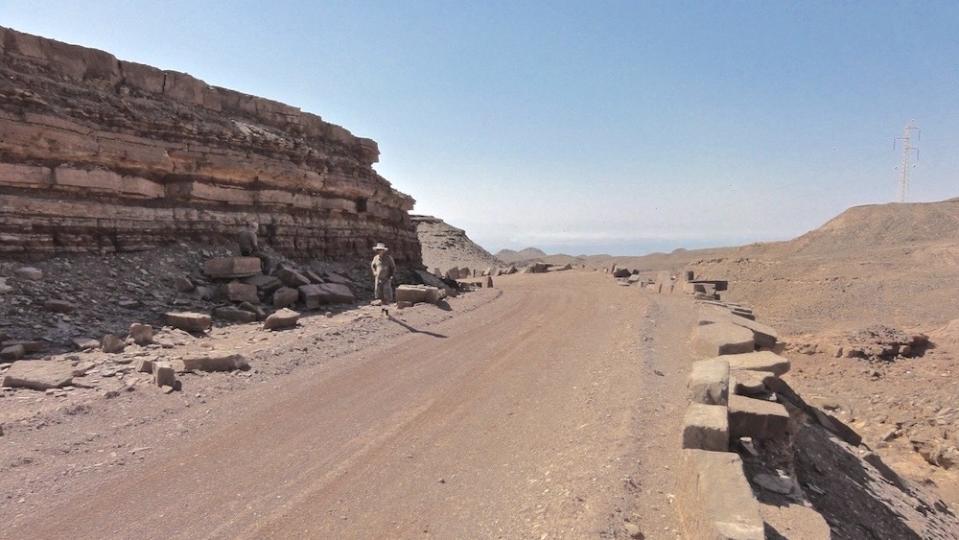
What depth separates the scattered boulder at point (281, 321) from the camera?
1089cm

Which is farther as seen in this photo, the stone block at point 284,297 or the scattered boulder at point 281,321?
the stone block at point 284,297

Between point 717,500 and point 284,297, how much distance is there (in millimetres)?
11767

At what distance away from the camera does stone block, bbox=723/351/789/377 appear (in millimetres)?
7047

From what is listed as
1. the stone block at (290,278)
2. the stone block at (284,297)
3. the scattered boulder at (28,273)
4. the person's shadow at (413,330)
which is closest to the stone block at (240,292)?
the stone block at (284,297)

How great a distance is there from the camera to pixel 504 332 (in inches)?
477

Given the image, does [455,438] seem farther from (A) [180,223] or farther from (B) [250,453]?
(A) [180,223]

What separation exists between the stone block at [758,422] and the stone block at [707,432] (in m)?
0.50

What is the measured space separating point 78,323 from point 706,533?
10.7 meters

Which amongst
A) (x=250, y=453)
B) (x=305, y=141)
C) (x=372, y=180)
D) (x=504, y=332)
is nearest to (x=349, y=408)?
(x=250, y=453)

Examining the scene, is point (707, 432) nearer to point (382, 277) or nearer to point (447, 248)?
point (382, 277)

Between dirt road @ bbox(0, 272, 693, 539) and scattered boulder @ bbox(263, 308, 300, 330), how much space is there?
2606mm

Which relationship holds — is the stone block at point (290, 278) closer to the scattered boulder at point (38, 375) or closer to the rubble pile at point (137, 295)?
the rubble pile at point (137, 295)

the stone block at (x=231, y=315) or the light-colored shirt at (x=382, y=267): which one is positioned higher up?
the light-colored shirt at (x=382, y=267)

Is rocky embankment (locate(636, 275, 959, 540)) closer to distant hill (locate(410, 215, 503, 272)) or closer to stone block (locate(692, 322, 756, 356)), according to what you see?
stone block (locate(692, 322, 756, 356))
